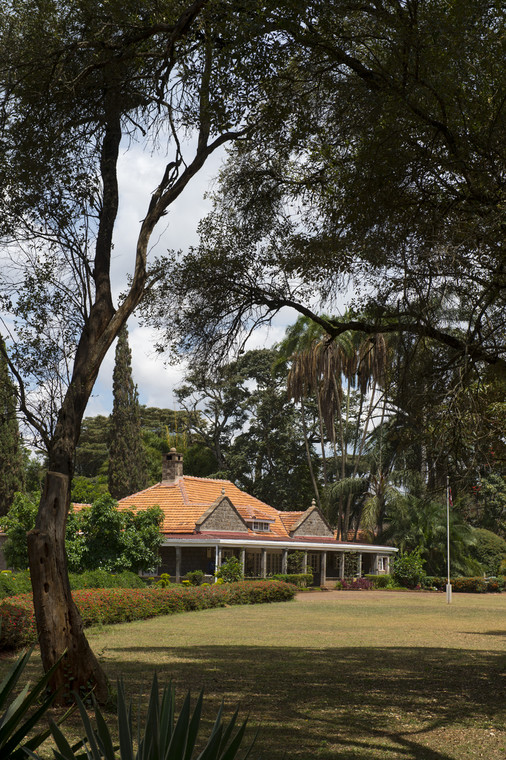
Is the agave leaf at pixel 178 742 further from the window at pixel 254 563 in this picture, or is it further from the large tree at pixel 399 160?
the window at pixel 254 563

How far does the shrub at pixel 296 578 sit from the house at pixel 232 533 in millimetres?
781

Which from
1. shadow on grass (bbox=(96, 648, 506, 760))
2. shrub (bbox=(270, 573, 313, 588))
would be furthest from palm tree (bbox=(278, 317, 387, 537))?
shadow on grass (bbox=(96, 648, 506, 760))

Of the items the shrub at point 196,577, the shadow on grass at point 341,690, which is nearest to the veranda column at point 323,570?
the shrub at point 196,577

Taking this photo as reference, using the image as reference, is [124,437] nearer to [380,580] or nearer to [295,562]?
[295,562]

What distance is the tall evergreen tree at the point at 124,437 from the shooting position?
4750cm

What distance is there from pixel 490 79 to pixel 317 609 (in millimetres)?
22531

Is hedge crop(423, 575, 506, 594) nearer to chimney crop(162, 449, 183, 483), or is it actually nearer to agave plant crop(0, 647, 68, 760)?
chimney crop(162, 449, 183, 483)

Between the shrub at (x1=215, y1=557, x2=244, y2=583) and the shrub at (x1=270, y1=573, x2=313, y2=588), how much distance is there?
404 cm

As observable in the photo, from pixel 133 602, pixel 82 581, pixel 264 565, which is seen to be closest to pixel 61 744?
pixel 133 602

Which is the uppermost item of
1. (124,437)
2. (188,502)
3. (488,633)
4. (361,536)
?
(124,437)

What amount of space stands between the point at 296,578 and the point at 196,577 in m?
7.78

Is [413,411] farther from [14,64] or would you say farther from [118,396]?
[118,396]

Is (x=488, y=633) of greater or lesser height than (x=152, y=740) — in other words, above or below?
below

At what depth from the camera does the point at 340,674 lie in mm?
12609
